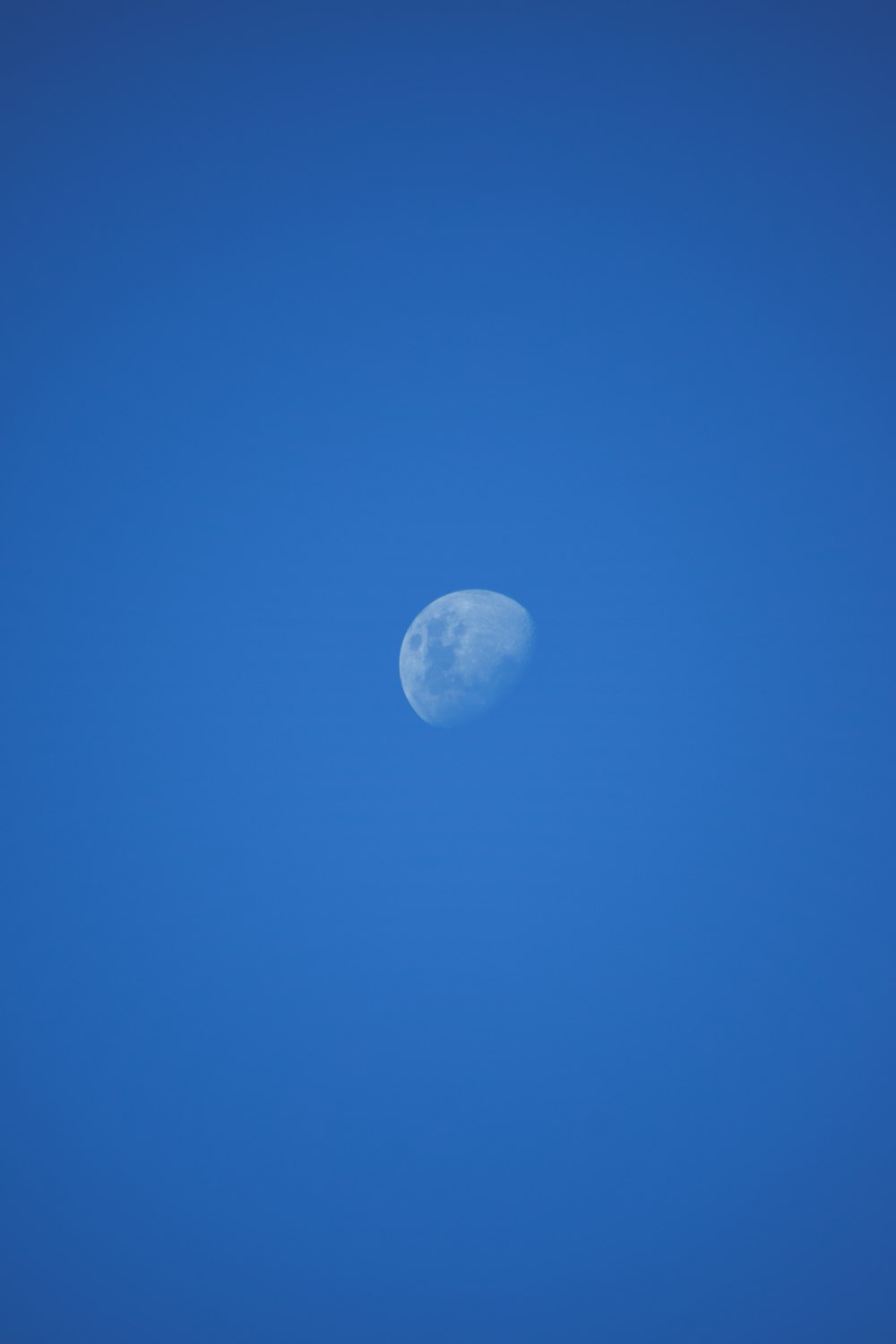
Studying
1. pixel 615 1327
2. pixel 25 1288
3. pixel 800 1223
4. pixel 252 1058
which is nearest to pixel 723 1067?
pixel 800 1223

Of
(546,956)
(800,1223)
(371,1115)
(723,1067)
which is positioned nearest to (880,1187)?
(800,1223)

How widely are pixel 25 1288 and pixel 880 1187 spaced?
11.1 feet

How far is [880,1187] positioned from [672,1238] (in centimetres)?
83

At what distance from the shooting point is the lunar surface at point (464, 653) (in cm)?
324

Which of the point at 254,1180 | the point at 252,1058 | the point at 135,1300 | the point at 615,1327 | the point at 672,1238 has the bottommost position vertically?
the point at 615,1327

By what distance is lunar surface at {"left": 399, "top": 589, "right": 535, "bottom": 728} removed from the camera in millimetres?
3244

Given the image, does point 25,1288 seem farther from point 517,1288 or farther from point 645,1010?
point 645,1010

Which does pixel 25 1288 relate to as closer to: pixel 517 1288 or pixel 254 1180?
pixel 254 1180

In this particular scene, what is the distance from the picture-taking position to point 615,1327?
321cm

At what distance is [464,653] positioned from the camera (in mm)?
3236

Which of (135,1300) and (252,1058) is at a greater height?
(252,1058)

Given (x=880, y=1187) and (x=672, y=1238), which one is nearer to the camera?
(x=880, y=1187)

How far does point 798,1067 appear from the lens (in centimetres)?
312

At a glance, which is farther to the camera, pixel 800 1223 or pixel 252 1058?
pixel 252 1058
